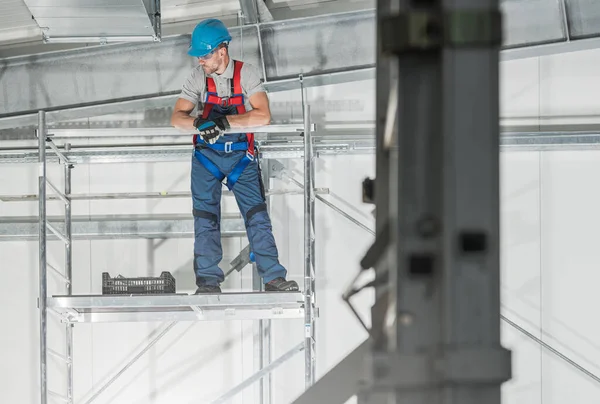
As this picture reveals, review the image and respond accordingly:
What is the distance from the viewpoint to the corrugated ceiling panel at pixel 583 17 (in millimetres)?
7410

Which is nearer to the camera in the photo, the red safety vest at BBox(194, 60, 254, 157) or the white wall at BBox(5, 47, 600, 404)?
the red safety vest at BBox(194, 60, 254, 157)

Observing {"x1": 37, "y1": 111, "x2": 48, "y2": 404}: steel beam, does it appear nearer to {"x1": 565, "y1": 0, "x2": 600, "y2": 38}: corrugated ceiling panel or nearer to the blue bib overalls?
the blue bib overalls

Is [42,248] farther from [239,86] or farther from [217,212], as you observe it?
[239,86]

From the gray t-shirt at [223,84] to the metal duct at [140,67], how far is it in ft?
4.20

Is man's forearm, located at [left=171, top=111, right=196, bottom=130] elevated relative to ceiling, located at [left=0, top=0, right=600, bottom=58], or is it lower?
lower

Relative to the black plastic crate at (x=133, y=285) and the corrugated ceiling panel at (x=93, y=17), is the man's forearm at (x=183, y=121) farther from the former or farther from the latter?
the black plastic crate at (x=133, y=285)

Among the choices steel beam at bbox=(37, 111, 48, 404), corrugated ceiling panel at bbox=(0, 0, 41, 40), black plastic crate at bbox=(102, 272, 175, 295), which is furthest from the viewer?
corrugated ceiling panel at bbox=(0, 0, 41, 40)

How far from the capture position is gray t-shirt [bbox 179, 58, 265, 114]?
6.21 m

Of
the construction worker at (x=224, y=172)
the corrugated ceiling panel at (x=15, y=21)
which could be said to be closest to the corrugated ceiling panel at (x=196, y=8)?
the corrugated ceiling panel at (x=15, y=21)

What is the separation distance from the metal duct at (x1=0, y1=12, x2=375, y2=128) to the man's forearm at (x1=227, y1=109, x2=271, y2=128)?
161 centimetres

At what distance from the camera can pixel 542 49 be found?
7.57 metres

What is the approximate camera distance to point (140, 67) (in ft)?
25.1

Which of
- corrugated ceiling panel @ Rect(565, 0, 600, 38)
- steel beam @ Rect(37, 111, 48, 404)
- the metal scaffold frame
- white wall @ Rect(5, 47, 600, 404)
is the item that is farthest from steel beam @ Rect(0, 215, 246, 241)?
corrugated ceiling panel @ Rect(565, 0, 600, 38)

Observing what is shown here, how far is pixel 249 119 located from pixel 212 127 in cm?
24
